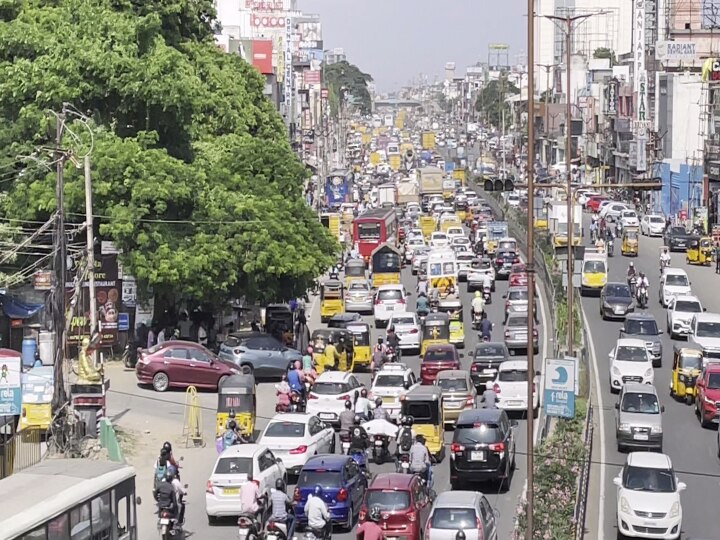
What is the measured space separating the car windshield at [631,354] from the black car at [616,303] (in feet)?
40.1

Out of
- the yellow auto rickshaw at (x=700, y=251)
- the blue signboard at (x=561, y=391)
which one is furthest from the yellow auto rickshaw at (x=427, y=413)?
the yellow auto rickshaw at (x=700, y=251)

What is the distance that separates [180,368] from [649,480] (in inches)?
668

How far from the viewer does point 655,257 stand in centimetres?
7156

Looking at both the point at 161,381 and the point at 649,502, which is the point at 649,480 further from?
the point at 161,381

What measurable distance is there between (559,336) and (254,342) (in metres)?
9.45

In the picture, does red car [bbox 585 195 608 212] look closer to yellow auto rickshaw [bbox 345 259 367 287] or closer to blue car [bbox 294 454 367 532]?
yellow auto rickshaw [bbox 345 259 367 287]

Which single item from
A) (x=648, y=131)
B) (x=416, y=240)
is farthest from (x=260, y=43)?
(x=416, y=240)

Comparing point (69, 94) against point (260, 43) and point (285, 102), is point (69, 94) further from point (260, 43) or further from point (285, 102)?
point (285, 102)

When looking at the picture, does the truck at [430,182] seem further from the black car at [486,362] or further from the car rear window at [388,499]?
the car rear window at [388,499]

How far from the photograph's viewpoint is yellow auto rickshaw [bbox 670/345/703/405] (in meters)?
37.7

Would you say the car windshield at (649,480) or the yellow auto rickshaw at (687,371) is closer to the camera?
the car windshield at (649,480)

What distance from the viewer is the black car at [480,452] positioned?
90.3 feet

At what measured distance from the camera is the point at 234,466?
992 inches

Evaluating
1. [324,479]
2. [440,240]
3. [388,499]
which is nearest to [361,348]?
[324,479]
